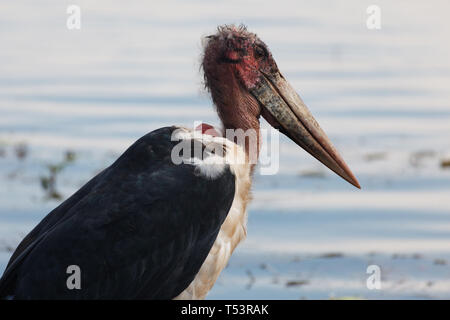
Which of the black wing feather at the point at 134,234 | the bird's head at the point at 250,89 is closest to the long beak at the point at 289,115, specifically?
the bird's head at the point at 250,89

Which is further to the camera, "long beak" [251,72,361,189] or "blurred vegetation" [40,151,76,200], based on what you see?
"blurred vegetation" [40,151,76,200]

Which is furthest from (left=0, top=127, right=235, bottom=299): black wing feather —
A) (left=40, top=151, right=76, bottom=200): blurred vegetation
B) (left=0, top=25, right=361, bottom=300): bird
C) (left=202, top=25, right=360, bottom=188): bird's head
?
(left=40, top=151, right=76, bottom=200): blurred vegetation

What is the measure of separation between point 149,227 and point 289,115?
1.32 metres

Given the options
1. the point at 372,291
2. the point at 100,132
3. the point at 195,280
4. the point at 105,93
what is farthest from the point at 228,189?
the point at 105,93

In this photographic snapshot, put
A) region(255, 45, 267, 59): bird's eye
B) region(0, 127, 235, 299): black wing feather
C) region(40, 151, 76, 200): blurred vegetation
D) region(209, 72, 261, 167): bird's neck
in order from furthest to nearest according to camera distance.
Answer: region(40, 151, 76, 200): blurred vegetation → region(255, 45, 267, 59): bird's eye → region(209, 72, 261, 167): bird's neck → region(0, 127, 235, 299): black wing feather

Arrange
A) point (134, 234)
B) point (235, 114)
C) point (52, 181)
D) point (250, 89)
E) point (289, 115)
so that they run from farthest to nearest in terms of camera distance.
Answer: point (52, 181)
point (289, 115)
point (250, 89)
point (235, 114)
point (134, 234)

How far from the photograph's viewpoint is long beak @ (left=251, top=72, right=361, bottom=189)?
21.9 feet

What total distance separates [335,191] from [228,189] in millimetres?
5663

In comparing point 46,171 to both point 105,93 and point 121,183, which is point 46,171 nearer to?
point 105,93

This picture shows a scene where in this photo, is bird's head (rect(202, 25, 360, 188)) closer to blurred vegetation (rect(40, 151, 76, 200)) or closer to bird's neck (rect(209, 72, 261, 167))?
bird's neck (rect(209, 72, 261, 167))

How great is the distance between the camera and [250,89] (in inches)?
260

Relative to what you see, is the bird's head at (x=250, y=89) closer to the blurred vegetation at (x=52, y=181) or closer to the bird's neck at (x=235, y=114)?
the bird's neck at (x=235, y=114)

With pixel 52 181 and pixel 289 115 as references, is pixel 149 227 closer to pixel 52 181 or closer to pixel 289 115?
pixel 289 115

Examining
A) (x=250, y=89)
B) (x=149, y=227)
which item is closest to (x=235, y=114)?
(x=250, y=89)
